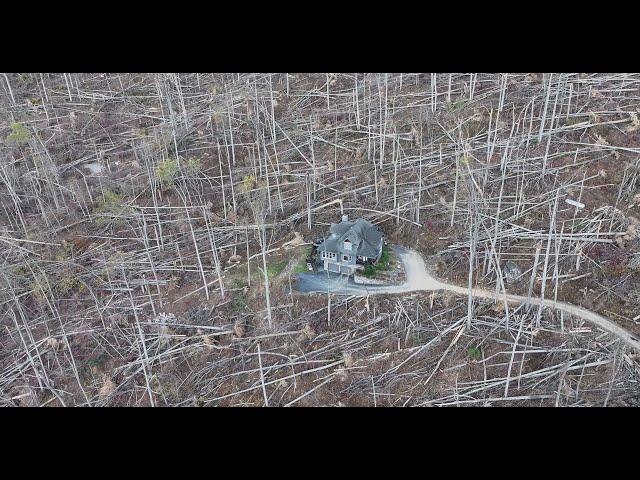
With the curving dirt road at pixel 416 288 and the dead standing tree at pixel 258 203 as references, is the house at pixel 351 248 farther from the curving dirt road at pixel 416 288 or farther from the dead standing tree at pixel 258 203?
the dead standing tree at pixel 258 203

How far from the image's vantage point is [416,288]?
2089cm

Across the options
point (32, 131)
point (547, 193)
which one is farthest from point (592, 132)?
point (32, 131)

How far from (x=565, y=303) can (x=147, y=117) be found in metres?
24.6

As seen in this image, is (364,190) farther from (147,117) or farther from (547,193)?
(147,117)

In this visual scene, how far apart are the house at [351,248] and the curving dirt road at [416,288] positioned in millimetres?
588

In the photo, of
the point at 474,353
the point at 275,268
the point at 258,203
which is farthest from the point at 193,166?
the point at 474,353

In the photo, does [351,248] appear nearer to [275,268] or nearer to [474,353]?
[275,268]

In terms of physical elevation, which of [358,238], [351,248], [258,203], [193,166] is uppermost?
[193,166]

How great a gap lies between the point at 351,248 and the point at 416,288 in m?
3.04

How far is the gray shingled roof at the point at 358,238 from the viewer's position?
21.3 m

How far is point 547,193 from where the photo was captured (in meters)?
23.1

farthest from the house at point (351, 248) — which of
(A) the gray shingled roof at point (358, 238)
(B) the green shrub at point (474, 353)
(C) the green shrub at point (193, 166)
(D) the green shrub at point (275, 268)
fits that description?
(C) the green shrub at point (193, 166)

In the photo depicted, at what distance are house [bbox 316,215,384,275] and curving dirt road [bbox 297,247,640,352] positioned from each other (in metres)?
0.59

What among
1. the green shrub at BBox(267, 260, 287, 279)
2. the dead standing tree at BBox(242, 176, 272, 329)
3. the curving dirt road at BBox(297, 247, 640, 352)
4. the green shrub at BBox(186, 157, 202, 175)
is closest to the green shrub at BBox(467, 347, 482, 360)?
the curving dirt road at BBox(297, 247, 640, 352)
